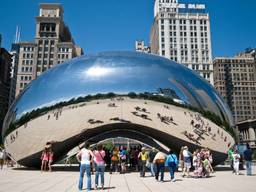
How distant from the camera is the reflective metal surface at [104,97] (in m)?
13.3

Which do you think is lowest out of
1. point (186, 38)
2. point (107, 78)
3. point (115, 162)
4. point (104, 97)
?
point (115, 162)

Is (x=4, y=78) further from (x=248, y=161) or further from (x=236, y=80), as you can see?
(x=248, y=161)

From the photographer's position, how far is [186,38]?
125750 mm

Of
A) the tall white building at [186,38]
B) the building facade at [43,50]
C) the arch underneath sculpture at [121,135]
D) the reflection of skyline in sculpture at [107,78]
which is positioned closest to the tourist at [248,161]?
the arch underneath sculpture at [121,135]

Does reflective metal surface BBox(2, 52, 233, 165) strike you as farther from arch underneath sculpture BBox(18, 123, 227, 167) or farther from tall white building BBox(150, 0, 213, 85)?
tall white building BBox(150, 0, 213, 85)

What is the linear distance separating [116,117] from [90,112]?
4.02ft

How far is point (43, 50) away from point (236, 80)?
3990 inches

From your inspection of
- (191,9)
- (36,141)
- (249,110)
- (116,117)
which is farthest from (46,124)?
(249,110)

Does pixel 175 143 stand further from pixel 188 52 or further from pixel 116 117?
pixel 188 52

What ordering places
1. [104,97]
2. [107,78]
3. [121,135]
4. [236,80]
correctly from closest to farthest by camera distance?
1. [104,97]
2. [107,78]
3. [121,135]
4. [236,80]

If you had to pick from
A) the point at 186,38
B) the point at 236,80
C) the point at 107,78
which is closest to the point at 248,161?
the point at 107,78

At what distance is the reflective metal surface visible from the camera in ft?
43.5

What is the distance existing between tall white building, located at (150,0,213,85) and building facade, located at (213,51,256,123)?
120ft

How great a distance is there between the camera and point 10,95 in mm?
137375
